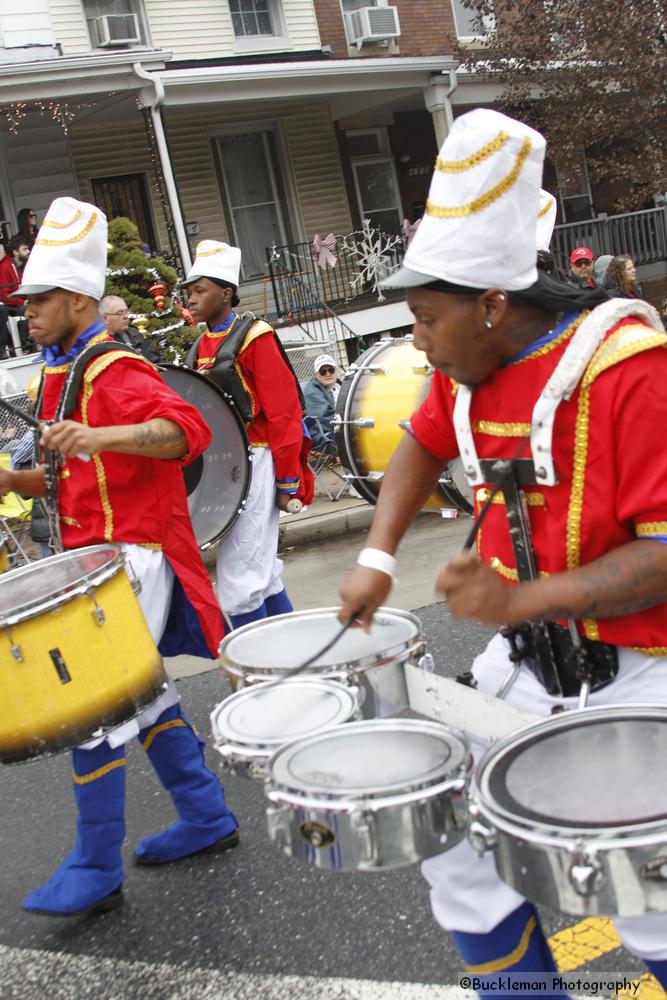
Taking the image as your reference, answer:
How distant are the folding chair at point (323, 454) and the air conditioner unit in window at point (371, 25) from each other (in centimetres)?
1031

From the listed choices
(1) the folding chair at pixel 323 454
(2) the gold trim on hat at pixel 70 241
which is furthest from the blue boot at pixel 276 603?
(1) the folding chair at pixel 323 454

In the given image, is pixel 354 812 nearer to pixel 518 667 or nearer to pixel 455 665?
pixel 518 667

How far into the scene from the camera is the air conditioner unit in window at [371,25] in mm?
19422

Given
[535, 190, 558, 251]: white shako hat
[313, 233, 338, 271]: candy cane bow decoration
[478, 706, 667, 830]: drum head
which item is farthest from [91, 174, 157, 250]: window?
[478, 706, 667, 830]: drum head

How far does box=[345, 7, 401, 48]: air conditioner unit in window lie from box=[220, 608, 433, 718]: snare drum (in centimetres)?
1820

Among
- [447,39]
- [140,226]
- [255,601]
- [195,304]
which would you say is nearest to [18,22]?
[140,226]

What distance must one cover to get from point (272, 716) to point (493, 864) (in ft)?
1.80

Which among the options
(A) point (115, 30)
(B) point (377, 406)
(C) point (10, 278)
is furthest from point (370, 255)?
(B) point (377, 406)

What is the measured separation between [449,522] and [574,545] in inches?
290

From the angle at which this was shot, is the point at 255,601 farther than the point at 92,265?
Yes

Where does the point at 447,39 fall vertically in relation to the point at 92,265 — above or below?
above

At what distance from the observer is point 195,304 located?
5.80 metres

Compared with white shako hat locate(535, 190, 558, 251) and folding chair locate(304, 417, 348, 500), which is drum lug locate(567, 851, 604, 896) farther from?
folding chair locate(304, 417, 348, 500)

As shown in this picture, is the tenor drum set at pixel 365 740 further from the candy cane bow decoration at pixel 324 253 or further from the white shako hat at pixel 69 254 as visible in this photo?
the candy cane bow decoration at pixel 324 253
